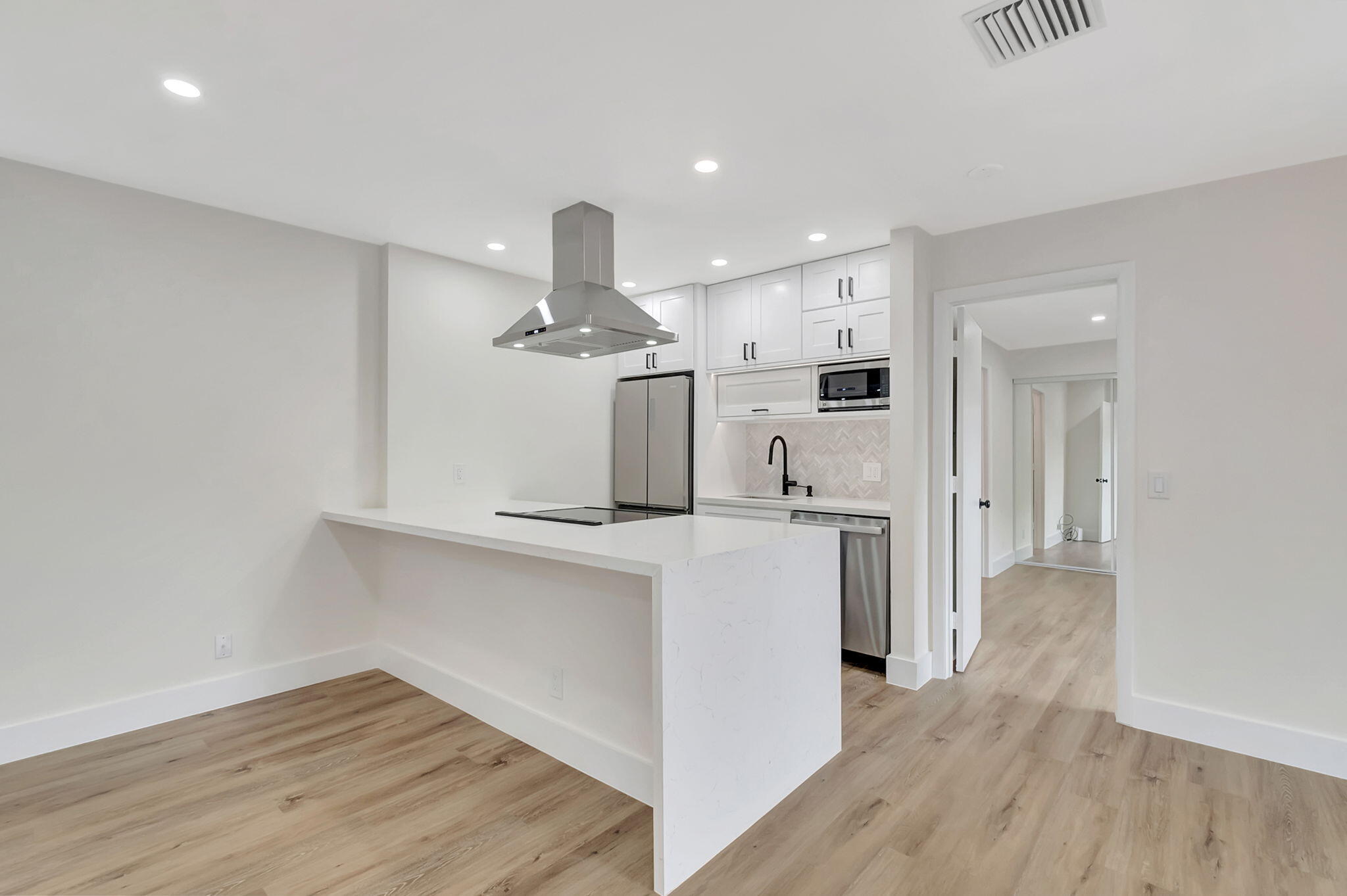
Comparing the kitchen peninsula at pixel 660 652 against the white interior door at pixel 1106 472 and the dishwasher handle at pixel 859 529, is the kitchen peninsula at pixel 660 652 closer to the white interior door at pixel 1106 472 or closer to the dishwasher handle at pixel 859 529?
the dishwasher handle at pixel 859 529

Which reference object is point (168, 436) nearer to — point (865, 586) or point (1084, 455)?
point (865, 586)

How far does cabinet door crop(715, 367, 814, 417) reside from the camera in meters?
4.19

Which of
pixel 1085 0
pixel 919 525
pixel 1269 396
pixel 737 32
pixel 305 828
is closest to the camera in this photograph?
pixel 1085 0

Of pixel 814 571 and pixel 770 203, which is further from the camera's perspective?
pixel 770 203

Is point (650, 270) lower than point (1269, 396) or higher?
higher

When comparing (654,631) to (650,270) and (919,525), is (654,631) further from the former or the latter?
(650,270)

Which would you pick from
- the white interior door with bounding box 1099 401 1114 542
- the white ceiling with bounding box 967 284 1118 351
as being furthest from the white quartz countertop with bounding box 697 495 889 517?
the white interior door with bounding box 1099 401 1114 542

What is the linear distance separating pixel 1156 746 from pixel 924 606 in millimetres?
1129

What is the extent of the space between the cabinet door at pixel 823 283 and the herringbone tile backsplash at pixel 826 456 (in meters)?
0.77

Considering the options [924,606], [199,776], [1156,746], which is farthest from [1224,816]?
[199,776]

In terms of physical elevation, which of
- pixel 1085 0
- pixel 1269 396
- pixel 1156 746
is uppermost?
pixel 1085 0

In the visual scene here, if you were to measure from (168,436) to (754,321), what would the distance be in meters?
3.38

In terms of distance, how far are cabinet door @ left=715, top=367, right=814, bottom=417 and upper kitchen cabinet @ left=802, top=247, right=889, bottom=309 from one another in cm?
47

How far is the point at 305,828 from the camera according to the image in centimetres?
214
